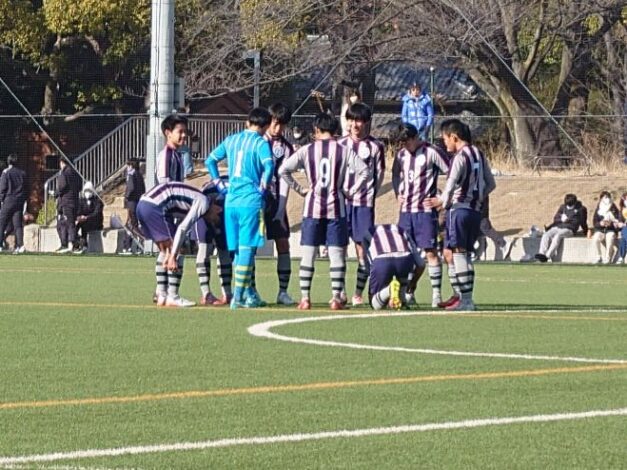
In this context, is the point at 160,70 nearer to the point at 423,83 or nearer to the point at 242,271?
the point at 242,271

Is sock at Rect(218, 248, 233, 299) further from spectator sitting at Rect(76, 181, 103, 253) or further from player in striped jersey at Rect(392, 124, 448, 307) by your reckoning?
spectator sitting at Rect(76, 181, 103, 253)

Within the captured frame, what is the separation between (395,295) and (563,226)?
17000 millimetres

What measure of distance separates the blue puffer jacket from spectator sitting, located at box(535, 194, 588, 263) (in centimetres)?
318

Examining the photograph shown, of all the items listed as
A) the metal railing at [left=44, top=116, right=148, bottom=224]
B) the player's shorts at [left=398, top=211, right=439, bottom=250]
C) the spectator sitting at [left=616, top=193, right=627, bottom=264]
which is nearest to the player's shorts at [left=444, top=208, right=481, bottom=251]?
the player's shorts at [left=398, top=211, right=439, bottom=250]

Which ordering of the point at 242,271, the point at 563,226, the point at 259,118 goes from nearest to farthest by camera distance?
1. the point at 242,271
2. the point at 259,118
3. the point at 563,226

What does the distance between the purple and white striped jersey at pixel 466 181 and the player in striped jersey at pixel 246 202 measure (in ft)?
5.52

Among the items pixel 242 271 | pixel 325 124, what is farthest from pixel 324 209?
pixel 242 271

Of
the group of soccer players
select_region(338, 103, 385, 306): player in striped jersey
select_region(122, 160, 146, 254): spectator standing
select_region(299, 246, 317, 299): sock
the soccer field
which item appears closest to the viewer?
the soccer field

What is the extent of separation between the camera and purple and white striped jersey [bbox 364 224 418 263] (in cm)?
1611

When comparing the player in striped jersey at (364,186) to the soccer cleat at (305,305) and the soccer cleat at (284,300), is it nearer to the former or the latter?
the soccer cleat at (284,300)

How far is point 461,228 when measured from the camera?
1595 centimetres

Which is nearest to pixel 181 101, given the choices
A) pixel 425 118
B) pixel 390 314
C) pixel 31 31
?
pixel 425 118

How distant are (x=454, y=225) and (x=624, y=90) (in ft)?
87.5

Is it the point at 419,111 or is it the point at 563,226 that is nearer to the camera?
the point at 563,226
